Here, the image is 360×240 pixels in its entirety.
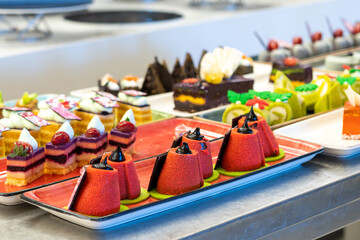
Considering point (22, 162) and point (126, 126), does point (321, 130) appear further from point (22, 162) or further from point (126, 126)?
point (22, 162)

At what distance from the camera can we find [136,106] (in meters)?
2.38

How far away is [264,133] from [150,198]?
456mm

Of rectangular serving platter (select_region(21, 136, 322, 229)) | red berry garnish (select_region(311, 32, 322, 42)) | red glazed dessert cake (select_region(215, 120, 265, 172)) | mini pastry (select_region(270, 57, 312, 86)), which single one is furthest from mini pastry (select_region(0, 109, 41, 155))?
red berry garnish (select_region(311, 32, 322, 42))

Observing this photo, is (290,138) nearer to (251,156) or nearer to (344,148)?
(344,148)

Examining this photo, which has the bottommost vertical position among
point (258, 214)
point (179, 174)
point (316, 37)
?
point (258, 214)

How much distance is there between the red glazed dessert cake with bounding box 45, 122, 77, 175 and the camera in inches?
71.5

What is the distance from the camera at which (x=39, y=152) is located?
178 centimetres

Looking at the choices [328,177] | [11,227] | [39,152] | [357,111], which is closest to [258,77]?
[357,111]

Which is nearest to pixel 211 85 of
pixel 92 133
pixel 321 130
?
pixel 321 130

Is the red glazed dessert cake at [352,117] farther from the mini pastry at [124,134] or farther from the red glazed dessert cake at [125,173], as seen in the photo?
the red glazed dessert cake at [125,173]

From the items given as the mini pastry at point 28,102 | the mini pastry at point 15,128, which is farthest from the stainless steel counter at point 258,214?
the mini pastry at point 28,102

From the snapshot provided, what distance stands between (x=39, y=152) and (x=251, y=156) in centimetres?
61

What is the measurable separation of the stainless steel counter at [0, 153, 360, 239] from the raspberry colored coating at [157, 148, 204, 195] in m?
0.05

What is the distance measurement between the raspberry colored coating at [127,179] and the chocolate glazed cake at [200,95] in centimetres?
100
